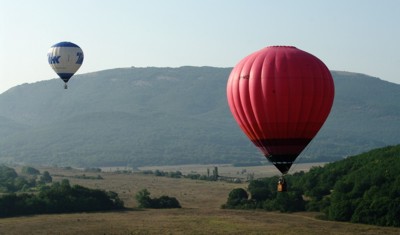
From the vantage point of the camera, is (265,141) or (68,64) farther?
(68,64)

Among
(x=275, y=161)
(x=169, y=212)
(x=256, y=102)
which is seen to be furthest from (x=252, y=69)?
(x=169, y=212)

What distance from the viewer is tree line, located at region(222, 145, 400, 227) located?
76875 millimetres

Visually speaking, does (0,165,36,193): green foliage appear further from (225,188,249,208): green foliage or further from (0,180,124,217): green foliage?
(225,188,249,208): green foliage

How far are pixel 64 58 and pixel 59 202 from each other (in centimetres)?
1622

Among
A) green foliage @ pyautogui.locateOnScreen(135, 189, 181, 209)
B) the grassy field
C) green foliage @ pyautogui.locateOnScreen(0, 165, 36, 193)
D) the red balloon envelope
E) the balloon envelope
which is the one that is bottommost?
the grassy field

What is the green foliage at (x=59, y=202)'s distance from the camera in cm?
8306

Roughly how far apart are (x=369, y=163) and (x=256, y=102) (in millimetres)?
48783

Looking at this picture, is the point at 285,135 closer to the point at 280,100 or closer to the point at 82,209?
the point at 280,100

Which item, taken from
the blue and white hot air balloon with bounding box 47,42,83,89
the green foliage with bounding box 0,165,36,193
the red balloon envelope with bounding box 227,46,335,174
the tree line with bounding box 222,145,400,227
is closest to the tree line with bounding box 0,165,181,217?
the tree line with bounding box 222,145,400,227

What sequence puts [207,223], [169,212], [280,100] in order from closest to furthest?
[280,100], [207,223], [169,212]

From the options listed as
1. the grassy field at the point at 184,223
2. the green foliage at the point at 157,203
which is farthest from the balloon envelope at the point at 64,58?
the grassy field at the point at 184,223

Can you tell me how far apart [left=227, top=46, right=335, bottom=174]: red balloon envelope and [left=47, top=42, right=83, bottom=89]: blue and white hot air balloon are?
42.9m

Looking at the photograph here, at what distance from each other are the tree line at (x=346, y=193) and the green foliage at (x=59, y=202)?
46.6 ft

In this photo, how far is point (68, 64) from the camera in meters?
91.6
